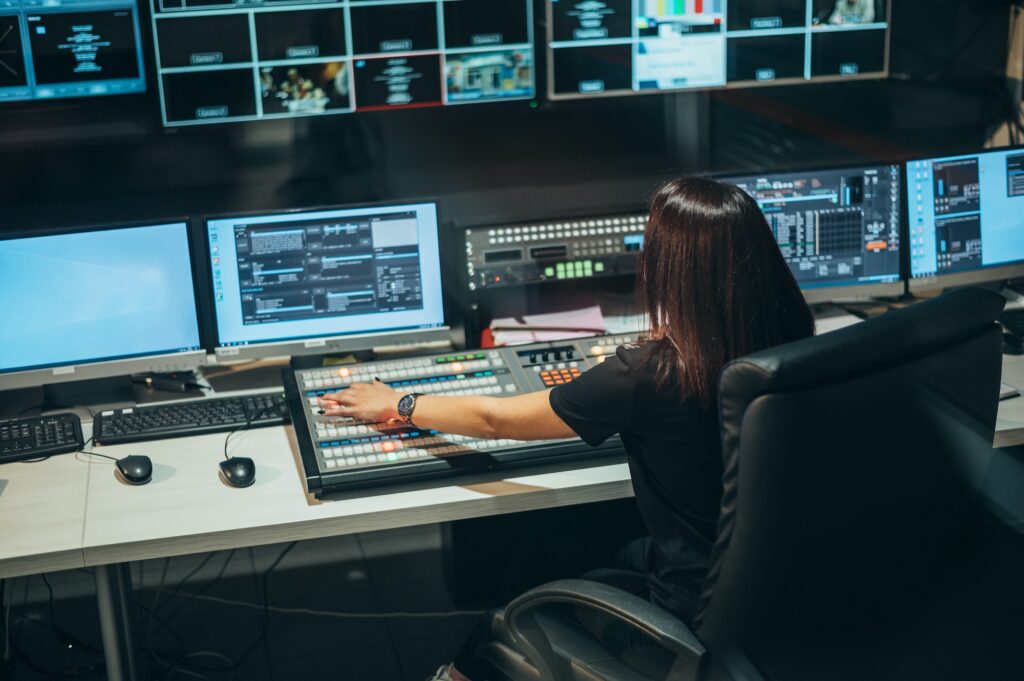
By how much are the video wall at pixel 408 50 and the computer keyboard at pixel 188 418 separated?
0.68m

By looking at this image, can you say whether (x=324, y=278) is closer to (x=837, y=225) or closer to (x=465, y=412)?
(x=465, y=412)

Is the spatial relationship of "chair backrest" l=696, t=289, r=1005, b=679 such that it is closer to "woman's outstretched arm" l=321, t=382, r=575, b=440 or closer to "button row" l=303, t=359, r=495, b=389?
"woman's outstretched arm" l=321, t=382, r=575, b=440

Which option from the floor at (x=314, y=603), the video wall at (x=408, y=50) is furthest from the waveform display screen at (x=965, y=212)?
the floor at (x=314, y=603)

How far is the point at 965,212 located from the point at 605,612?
1.63m

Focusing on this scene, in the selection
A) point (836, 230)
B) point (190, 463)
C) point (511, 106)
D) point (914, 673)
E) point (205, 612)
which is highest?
point (511, 106)

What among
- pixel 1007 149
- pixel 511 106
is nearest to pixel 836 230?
pixel 1007 149

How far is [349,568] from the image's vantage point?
2965 millimetres

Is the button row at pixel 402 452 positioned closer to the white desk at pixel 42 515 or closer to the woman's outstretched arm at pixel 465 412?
the woman's outstretched arm at pixel 465 412

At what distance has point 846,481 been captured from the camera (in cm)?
123

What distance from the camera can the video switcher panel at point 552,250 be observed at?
250 cm

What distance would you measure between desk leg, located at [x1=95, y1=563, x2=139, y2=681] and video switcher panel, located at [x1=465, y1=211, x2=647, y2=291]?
1.02 meters

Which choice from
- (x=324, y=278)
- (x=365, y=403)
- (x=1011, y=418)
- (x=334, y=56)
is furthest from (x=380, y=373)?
(x=1011, y=418)

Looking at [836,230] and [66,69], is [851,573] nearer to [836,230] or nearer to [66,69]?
[836,230]

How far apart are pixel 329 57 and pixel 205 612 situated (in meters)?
1.45
